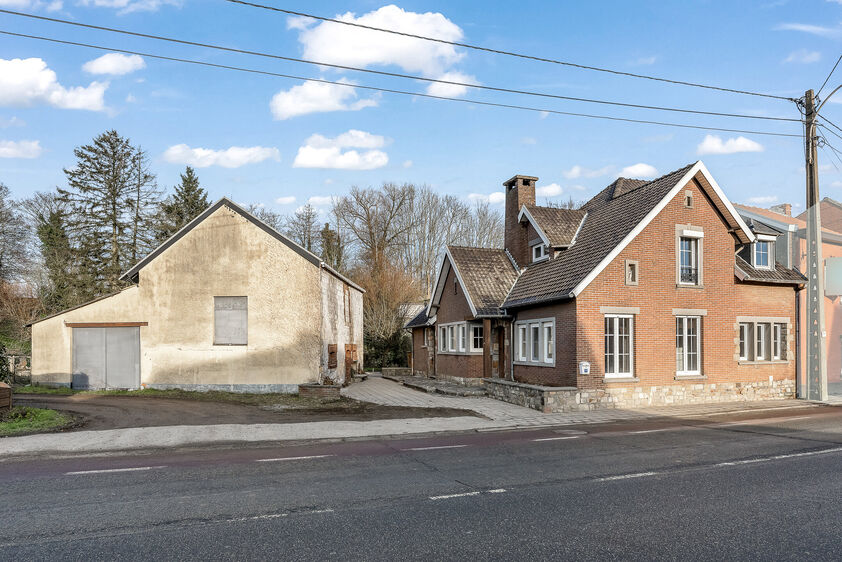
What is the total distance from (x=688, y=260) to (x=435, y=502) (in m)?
15.8

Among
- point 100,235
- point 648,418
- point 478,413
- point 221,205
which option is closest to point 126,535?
point 478,413

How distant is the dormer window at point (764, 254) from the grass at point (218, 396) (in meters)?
15.9

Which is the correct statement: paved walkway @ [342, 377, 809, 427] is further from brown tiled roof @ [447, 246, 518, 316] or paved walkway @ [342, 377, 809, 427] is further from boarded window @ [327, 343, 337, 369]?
brown tiled roof @ [447, 246, 518, 316]

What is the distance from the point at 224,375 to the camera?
68.8ft

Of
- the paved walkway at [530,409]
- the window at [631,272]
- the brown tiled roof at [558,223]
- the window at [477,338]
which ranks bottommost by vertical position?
the paved walkway at [530,409]

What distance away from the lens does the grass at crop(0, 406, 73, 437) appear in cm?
1251

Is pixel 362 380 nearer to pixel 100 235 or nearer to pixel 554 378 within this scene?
pixel 554 378

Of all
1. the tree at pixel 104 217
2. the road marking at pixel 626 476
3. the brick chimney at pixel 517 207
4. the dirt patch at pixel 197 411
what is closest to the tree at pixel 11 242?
the tree at pixel 104 217

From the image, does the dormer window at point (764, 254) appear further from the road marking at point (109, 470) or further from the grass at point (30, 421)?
the grass at point (30, 421)

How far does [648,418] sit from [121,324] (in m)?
18.6

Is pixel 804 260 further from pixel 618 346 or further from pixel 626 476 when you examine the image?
pixel 626 476

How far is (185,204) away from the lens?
47.2 m

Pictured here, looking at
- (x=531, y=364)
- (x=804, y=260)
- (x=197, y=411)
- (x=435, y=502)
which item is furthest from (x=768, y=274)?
(x=197, y=411)

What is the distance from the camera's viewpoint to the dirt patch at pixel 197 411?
14578 mm
